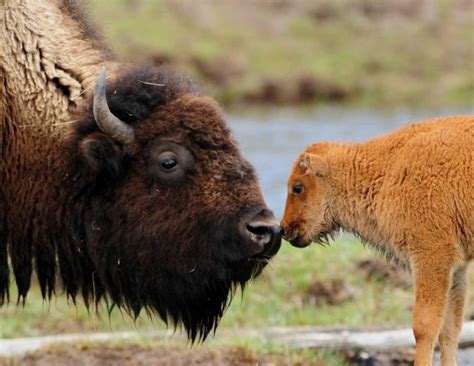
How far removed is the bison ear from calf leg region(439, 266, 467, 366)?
226 cm

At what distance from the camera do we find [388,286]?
34.0 feet

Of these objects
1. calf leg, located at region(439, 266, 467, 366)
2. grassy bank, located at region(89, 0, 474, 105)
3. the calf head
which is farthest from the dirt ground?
grassy bank, located at region(89, 0, 474, 105)

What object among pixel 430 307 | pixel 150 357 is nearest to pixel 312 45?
pixel 150 357

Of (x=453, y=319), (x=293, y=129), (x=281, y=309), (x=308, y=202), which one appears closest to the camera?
(x=453, y=319)

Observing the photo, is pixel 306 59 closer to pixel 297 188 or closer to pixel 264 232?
pixel 297 188

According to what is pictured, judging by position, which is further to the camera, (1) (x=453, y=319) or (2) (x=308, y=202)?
(2) (x=308, y=202)

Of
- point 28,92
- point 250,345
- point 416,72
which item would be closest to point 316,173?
point 250,345

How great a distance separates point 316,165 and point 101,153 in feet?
5.62

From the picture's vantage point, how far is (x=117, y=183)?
22.2 feet

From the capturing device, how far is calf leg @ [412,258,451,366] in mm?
7074

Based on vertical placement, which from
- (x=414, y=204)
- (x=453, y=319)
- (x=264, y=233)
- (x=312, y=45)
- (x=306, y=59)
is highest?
(x=312, y=45)

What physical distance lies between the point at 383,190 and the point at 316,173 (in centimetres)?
51

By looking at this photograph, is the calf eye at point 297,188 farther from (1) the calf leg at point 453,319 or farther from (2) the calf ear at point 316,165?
(1) the calf leg at point 453,319

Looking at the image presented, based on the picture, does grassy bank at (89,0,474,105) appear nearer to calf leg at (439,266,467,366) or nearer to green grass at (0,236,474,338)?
green grass at (0,236,474,338)
